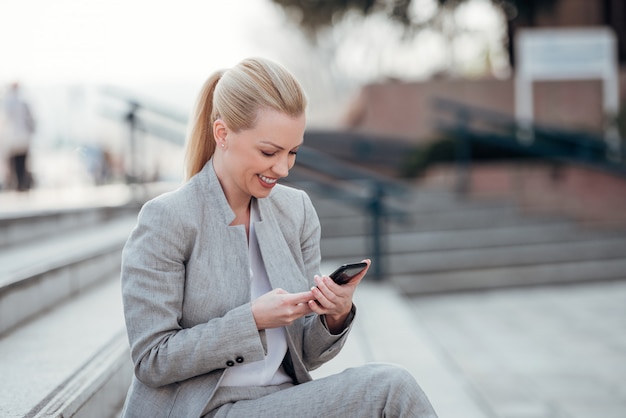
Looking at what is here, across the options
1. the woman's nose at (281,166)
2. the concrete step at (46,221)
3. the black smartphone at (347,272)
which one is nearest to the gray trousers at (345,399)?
the black smartphone at (347,272)

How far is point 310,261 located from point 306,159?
494 centimetres

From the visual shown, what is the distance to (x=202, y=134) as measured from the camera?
6.73 ft

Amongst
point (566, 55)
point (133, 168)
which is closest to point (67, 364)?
point (133, 168)

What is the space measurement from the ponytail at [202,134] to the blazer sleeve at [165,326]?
303 millimetres

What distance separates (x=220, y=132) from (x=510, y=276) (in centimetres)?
644

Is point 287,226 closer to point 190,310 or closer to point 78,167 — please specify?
point 190,310

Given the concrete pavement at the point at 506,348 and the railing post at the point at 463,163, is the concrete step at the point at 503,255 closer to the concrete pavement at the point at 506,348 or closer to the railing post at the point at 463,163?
the concrete pavement at the point at 506,348

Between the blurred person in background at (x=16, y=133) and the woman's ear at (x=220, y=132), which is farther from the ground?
the woman's ear at (x=220, y=132)

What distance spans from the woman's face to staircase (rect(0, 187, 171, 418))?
3.09 ft

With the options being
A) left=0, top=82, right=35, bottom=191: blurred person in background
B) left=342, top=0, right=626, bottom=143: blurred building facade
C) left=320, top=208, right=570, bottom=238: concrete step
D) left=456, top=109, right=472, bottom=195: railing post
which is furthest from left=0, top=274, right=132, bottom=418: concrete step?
left=342, top=0, right=626, bottom=143: blurred building facade

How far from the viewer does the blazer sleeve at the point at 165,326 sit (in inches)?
70.0

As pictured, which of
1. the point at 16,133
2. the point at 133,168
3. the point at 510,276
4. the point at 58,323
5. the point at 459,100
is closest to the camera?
the point at 58,323

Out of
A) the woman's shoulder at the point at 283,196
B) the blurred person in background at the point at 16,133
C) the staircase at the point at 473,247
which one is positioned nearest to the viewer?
the woman's shoulder at the point at 283,196

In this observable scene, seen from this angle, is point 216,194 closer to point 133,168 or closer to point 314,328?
point 314,328
